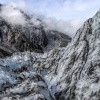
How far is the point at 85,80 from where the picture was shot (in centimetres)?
3319

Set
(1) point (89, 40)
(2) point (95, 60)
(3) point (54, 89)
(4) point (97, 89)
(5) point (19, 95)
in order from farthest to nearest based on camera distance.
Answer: (1) point (89, 40) < (3) point (54, 89) < (2) point (95, 60) < (5) point (19, 95) < (4) point (97, 89)

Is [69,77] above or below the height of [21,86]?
below

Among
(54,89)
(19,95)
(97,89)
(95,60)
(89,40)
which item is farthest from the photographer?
(89,40)

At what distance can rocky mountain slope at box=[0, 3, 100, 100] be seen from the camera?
1272 inches

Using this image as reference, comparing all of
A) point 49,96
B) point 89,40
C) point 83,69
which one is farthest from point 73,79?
point 89,40

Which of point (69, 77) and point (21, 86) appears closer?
point (21, 86)

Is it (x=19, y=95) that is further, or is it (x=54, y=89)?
(x=54, y=89)

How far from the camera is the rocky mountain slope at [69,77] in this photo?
32312 millimetres

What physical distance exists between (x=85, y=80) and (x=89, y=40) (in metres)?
8.66

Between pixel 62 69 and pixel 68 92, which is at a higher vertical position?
pixel 62 69

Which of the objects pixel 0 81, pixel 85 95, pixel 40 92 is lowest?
pixel 85 95

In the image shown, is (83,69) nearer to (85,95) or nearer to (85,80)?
(85,80)

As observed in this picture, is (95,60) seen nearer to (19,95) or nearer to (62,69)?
(62,69)

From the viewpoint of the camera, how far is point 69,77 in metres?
37.0
